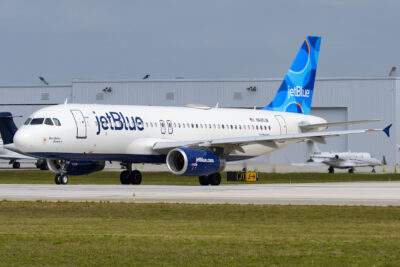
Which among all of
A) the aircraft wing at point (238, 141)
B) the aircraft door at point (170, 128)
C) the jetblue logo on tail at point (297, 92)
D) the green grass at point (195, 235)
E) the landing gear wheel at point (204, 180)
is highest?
the jetblue logo on tail at point (297, 92)

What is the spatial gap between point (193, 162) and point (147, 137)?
4.85 metres

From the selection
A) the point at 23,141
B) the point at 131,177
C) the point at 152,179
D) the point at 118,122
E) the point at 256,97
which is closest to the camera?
the point at 23,141

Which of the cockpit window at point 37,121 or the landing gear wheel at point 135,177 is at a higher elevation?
the cockpit window at point 37,121

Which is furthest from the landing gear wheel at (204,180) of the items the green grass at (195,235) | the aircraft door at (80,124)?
the green grass at (195,235)

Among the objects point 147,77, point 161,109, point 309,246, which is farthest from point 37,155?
point 147,77

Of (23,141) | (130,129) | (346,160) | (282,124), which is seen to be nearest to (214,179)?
(130,129)

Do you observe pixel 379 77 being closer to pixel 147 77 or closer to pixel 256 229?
pixel 147 77

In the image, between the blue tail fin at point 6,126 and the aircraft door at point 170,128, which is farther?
the blue tail fin at point 6,126

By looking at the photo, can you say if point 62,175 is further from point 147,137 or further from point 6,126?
point 6,126

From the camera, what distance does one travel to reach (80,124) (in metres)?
42.1

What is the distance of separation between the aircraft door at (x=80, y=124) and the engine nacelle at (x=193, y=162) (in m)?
4.58

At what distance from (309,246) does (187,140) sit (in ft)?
103

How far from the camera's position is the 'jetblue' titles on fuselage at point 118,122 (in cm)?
4306

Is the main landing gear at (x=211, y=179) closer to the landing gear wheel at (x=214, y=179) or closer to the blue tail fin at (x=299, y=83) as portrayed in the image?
the landing gear wheel at (x=214, y=179)
